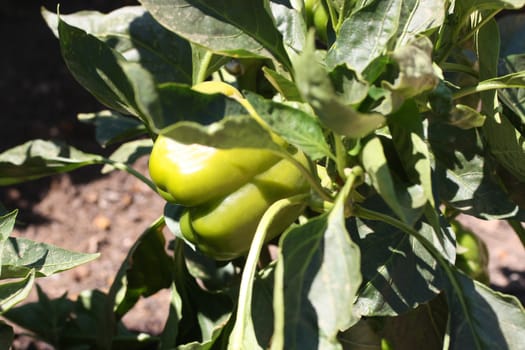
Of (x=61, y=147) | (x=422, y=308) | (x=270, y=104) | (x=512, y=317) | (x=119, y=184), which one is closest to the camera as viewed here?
(x=270, y=104)

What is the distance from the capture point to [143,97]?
540mm

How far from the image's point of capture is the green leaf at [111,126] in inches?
46.5

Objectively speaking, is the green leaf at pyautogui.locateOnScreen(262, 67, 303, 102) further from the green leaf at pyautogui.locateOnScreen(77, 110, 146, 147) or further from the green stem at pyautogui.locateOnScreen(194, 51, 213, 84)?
the green leaf at pyautogui.locateOnScreen(77, 110, 146, 147)

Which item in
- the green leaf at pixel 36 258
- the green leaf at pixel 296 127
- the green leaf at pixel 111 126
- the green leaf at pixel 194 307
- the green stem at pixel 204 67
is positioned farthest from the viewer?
the green leaf at pixel 111 126

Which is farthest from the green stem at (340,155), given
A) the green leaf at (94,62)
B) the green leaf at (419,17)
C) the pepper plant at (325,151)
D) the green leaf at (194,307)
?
the green leaf at (194,307)

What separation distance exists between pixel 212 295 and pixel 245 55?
1.34 feet

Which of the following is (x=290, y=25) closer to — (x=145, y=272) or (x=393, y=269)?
(x=393, y=269)

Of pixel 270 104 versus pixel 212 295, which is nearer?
pixel 270 104

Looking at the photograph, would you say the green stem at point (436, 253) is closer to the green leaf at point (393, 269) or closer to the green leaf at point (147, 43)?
the green leaf at point (393, 269)

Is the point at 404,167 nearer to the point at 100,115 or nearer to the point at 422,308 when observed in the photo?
the point at 422,308

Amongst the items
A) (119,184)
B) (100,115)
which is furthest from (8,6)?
(100,115)

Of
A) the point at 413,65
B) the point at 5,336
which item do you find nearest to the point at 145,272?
the point at 5,336

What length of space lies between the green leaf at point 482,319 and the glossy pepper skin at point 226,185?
198 millimetres

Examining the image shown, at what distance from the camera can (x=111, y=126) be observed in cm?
124
